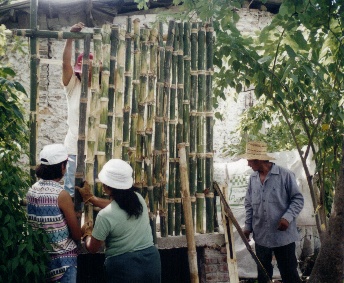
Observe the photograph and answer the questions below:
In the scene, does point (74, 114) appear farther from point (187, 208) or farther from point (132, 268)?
point (132, 268)

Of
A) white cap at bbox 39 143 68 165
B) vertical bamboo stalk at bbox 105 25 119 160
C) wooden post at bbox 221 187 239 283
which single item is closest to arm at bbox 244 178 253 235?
wooden post at bbox 221 187 239 283

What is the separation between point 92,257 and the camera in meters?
4.48

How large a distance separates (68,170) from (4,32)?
4.12 ft

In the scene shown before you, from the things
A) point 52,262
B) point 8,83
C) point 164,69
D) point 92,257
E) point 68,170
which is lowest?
point 92,257

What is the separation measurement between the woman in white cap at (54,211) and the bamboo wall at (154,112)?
1.54 ft

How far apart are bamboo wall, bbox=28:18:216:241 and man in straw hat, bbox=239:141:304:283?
26.1 inches

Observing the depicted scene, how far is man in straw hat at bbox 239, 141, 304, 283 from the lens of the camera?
171 inches

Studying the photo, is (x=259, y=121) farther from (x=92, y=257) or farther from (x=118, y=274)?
(x=118, y=274)

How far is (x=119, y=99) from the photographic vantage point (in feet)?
12.1

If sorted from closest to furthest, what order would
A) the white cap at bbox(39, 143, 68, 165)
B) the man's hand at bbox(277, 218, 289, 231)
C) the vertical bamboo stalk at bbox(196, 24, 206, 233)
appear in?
the white cap at bbox(39, 143, 68, 165), the vertical bamboo stalk at bbox(196, 24, 206, 233), the man's hand at bbox(277, 218, 289, 231)

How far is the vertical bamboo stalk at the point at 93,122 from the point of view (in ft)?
11.7

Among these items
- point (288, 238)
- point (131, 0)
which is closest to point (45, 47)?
point (131, 0)

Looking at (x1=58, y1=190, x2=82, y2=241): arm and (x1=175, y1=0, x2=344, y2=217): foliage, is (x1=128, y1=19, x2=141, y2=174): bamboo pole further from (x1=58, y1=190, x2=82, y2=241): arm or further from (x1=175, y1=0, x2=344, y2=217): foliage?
(x1=175, y1=0, x2=344, y2=217): foliage

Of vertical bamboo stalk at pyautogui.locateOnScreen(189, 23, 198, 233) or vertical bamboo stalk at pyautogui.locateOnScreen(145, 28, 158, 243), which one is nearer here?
vertical bamboo stalk at pyautogui.locateOnScreen(145, 28, 158, 243)
